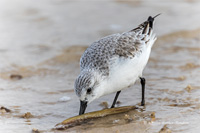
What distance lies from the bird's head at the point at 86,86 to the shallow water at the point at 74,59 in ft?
1.38

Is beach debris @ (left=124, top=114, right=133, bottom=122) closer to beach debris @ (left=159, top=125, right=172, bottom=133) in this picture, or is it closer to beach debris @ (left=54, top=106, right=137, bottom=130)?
beach debris @ (left=54, top=106, right=137, bottom=130)

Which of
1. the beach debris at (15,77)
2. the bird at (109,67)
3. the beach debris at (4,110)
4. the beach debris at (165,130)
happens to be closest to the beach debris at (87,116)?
the bird at (109,67)

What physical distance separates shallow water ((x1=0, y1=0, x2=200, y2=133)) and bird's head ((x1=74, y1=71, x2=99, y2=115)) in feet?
1.38

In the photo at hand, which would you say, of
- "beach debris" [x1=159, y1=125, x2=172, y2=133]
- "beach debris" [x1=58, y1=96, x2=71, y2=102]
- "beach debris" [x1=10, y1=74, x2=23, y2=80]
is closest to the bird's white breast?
"beach debris" [x1=159, y1=125, x2=172, y2=133]

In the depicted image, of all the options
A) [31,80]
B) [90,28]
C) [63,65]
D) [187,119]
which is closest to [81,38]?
[90,28]

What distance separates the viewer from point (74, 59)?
8.11 meters

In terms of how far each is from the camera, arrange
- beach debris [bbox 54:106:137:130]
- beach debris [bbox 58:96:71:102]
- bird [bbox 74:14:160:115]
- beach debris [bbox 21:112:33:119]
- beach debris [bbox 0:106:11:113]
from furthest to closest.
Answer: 1. beach debris [bbox 58:96:71:102]
2. beach debris [bbox 0:106:11:113]
3. beach debris [bbox 21:112:33:119]
4. bird [bbox 74:14:160:115]
5. beach debris [bbox 54:106:137:130]

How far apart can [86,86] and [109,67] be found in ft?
1.54

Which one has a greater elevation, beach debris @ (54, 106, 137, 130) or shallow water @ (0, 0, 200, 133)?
shallow water @ (0, 0, 200, 133)

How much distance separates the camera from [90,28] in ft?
32.3

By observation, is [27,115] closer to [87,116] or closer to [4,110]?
[4,110]

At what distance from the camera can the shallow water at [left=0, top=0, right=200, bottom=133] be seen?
5.21 metres

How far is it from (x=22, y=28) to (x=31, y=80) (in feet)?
11.6

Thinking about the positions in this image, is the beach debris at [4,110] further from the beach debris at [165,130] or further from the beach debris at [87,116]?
the beach debris at [165,130]
